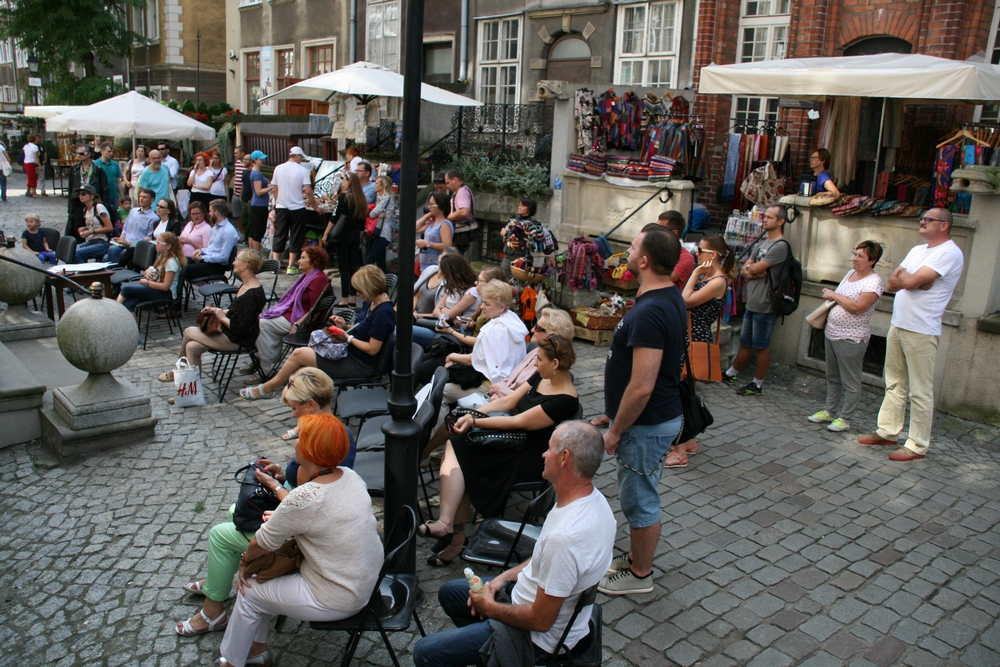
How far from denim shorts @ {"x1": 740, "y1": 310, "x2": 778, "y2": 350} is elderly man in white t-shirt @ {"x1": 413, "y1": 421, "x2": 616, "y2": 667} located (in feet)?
16.3

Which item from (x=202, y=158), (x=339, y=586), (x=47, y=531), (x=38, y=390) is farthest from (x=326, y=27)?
(x=339, y=586)

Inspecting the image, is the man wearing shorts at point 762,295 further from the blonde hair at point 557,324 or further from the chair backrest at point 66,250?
the chair backrest at point 66,250

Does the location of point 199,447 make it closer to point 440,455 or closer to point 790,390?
point 440,455

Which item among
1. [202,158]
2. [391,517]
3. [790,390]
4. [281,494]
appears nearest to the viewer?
[281,494]

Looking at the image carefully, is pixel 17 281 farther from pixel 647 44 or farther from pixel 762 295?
pixel 647 44

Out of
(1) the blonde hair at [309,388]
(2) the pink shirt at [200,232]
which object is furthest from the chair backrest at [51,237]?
(1) the blonde hair at [309,388]

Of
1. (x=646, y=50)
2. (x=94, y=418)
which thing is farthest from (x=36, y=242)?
(x=646, y=50)

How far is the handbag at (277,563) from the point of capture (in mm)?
3547

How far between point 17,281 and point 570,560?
734 centimetres

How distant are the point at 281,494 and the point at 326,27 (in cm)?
2180

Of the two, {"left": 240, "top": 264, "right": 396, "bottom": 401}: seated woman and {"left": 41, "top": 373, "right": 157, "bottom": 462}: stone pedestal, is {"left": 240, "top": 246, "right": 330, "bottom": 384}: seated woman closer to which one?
{"left": 240, "top": 264, "right": 396, "bottom": 401}: seated woman

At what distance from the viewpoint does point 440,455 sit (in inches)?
233

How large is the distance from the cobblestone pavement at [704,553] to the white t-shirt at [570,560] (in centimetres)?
93

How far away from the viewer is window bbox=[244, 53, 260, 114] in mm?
26781
